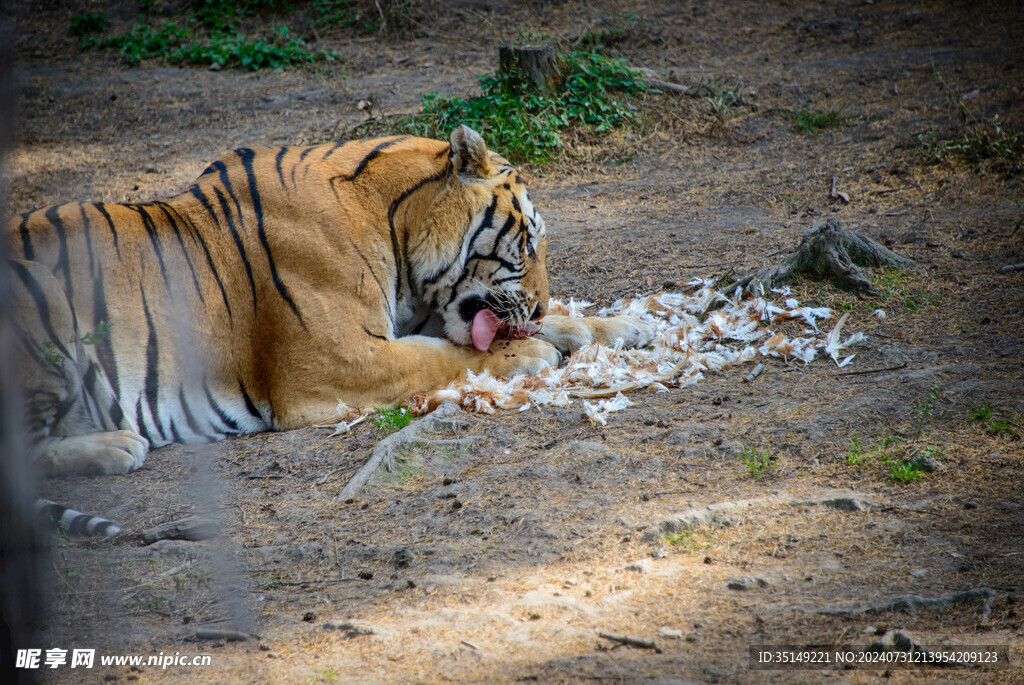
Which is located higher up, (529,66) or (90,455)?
(529,66)

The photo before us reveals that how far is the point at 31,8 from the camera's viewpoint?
13.0 m

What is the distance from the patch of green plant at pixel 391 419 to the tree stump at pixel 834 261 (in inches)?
82.8

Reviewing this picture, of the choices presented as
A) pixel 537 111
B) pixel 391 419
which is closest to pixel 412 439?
pixel 391 419

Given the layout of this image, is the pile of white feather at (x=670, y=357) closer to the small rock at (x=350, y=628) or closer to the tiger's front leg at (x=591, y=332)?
the tiger's front leg at (x=591, y=332)

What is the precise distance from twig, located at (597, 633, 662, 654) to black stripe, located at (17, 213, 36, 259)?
2.95 meters

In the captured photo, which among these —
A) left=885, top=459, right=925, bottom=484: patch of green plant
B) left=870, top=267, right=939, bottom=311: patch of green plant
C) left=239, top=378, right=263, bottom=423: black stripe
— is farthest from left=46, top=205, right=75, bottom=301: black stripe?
left=870, top=267, right=939, bottom=311: patch of green plant

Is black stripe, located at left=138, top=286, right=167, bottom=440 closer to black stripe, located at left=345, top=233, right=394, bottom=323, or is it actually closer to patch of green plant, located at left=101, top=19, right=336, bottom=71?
black stripe, located at left=345, top=233, right=394, bottom=323

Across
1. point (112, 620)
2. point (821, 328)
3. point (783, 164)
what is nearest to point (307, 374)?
point (112, 620)

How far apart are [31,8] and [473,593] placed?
46.9ft

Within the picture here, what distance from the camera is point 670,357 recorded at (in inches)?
162

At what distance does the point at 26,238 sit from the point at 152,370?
0.79 m

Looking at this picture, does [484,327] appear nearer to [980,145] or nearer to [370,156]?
[370,156]

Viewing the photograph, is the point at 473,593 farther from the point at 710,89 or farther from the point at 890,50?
the point at 890,50

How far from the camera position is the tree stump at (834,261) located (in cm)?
450
